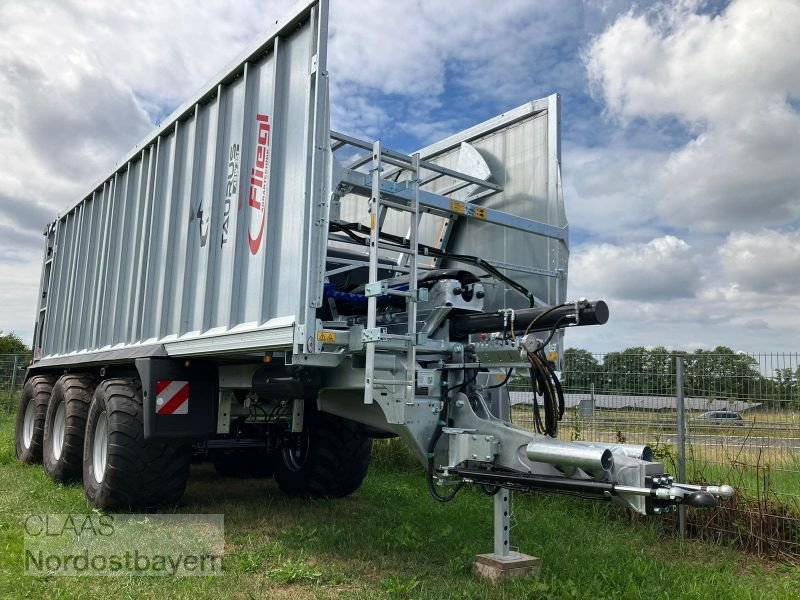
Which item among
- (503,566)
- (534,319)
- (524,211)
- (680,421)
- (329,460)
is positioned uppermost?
(524,211)

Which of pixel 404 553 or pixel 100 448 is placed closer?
pixel 404 553

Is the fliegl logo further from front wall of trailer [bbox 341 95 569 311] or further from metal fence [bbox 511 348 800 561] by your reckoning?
metal fence [bbox 511 348 800 561]

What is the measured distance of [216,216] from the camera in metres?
5.31

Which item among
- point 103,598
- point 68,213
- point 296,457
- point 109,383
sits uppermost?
point 68,213

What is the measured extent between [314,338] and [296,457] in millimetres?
3290

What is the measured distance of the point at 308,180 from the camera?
167 inches

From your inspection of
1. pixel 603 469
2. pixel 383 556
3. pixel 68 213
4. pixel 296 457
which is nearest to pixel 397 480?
pixel 296 457

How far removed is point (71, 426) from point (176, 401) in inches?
98.5

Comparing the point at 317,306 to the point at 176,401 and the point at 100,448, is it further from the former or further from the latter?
the point at 100,448

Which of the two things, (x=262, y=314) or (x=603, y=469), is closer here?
(x=603, y=469)

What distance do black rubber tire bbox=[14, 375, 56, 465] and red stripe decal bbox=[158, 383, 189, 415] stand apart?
4269 millimetres

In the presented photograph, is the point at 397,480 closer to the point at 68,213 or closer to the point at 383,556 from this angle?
the point at 383,556

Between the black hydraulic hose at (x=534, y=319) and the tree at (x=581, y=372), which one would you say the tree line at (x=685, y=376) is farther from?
the black hydraulic hose at (x=534, y=319)

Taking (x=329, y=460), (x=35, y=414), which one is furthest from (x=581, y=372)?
(x=35, y=414)
